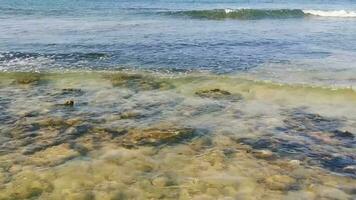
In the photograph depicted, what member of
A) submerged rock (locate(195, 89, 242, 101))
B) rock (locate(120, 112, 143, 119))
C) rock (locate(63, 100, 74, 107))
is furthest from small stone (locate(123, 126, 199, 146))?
submerged rock (locate(195, 89, 242, 101))

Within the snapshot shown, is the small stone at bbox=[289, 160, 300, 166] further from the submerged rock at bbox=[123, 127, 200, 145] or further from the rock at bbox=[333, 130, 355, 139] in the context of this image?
the submerged rock at bbox=[123, 127, 200, 145]

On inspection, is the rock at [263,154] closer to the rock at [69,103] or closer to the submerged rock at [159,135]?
the submerged rock at [159,135]

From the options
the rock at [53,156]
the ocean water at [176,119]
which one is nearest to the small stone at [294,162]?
the ocean water at [176,119]

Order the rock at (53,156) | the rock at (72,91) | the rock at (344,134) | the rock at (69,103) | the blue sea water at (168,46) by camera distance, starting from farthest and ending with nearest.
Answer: the blue sea water at (168,46) → the rock at (72,91) → the rock at (69,103) → the rock at (344,134) → the rock at (53,156)

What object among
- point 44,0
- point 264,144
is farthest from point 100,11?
point 264,144

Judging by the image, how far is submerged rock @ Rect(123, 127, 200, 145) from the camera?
8375 millimetres

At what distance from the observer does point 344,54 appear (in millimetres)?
17453

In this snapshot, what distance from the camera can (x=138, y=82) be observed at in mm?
12938

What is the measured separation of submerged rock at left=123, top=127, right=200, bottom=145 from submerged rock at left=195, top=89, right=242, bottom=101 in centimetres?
265

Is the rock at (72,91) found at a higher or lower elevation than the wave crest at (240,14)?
lower

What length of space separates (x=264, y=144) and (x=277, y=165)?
960 millimetres

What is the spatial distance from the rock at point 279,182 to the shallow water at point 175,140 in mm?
15

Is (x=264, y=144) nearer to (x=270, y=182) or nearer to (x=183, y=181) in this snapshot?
(x=270, y=182)

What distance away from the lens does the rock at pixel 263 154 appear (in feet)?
25.5
